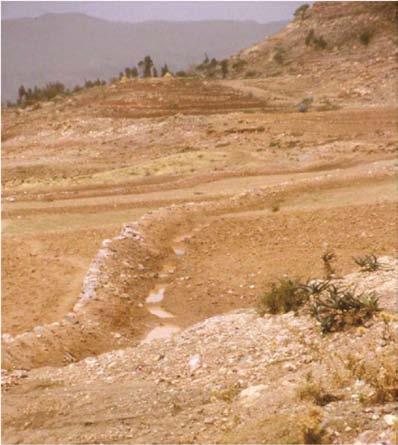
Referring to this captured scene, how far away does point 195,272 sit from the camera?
11523 millimetres

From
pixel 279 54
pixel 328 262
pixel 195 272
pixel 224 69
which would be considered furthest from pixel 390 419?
pixel 224 69

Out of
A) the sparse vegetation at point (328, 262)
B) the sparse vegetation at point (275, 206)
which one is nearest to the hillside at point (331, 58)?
the sparse vegetation at point (275, 206)

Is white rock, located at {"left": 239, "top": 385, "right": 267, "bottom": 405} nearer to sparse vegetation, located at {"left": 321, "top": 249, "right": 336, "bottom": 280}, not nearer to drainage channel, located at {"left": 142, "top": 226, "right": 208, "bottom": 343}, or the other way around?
drainage channel, located at {"left": 142, "top": 226, "right": 208, "bottom": 343}

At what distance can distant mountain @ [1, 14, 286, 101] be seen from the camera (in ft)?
414

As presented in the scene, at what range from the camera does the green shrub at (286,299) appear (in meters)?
7.88

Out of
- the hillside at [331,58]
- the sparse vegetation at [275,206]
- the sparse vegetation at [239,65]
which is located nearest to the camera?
the sparse vegetation at [275,206]

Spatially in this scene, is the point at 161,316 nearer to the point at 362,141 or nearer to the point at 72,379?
the point at 72,379

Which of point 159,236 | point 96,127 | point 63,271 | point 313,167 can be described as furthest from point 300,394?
point 96,127

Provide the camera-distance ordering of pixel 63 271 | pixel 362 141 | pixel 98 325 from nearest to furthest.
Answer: pixel 98 325, pixel 63 271, pixel 362 141

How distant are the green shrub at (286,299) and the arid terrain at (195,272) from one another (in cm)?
23

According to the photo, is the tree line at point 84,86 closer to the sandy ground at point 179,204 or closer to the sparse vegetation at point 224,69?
the sparse vegetation at point 224,69

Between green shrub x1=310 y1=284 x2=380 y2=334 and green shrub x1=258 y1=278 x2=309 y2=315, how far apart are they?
72 centimetres

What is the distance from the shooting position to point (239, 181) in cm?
1884

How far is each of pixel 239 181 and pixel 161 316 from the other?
9281 millimetres
